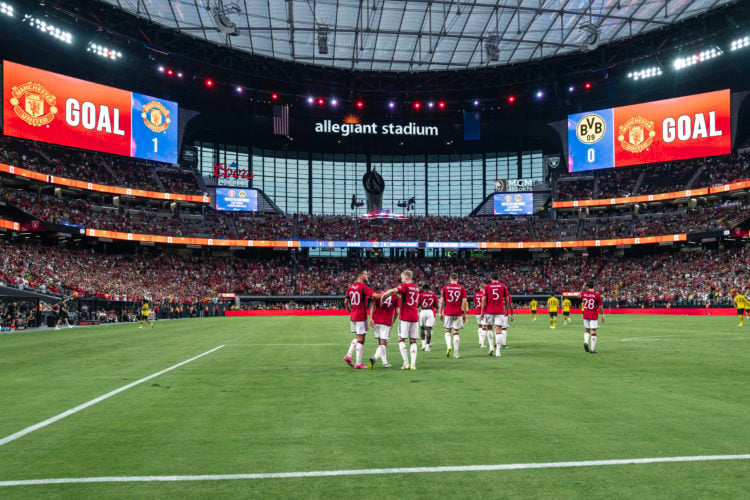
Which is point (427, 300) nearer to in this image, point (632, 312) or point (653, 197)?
point (632, 312)

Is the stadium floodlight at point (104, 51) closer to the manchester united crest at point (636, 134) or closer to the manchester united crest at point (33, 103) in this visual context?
the manchester united crest at point (33, 103)

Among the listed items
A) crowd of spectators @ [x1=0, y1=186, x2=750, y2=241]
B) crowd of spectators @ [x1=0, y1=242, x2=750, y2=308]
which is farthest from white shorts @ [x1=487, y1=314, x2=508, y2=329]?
crowd of spectators @ [x1=0, y1=186, x2=750, y2=241]

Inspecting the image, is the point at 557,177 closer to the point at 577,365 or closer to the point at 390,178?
the point at 390,178

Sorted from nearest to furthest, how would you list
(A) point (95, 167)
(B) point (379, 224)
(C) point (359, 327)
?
(C) point (359, 327) → (A) point (95, 167) → (B) point (379, 224)

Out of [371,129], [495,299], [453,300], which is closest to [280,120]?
[371,129]

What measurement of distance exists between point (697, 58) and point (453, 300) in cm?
5658

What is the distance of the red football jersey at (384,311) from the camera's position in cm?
1273

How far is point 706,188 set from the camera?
64.1 meters

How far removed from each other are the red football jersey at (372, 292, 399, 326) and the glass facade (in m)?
70.5

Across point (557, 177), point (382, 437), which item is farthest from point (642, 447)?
point (557, 177)

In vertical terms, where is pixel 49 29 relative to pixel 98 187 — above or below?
above

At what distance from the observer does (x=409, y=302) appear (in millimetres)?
12758

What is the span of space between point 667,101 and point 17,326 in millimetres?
65169

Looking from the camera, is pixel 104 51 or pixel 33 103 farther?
pixel 104 51
